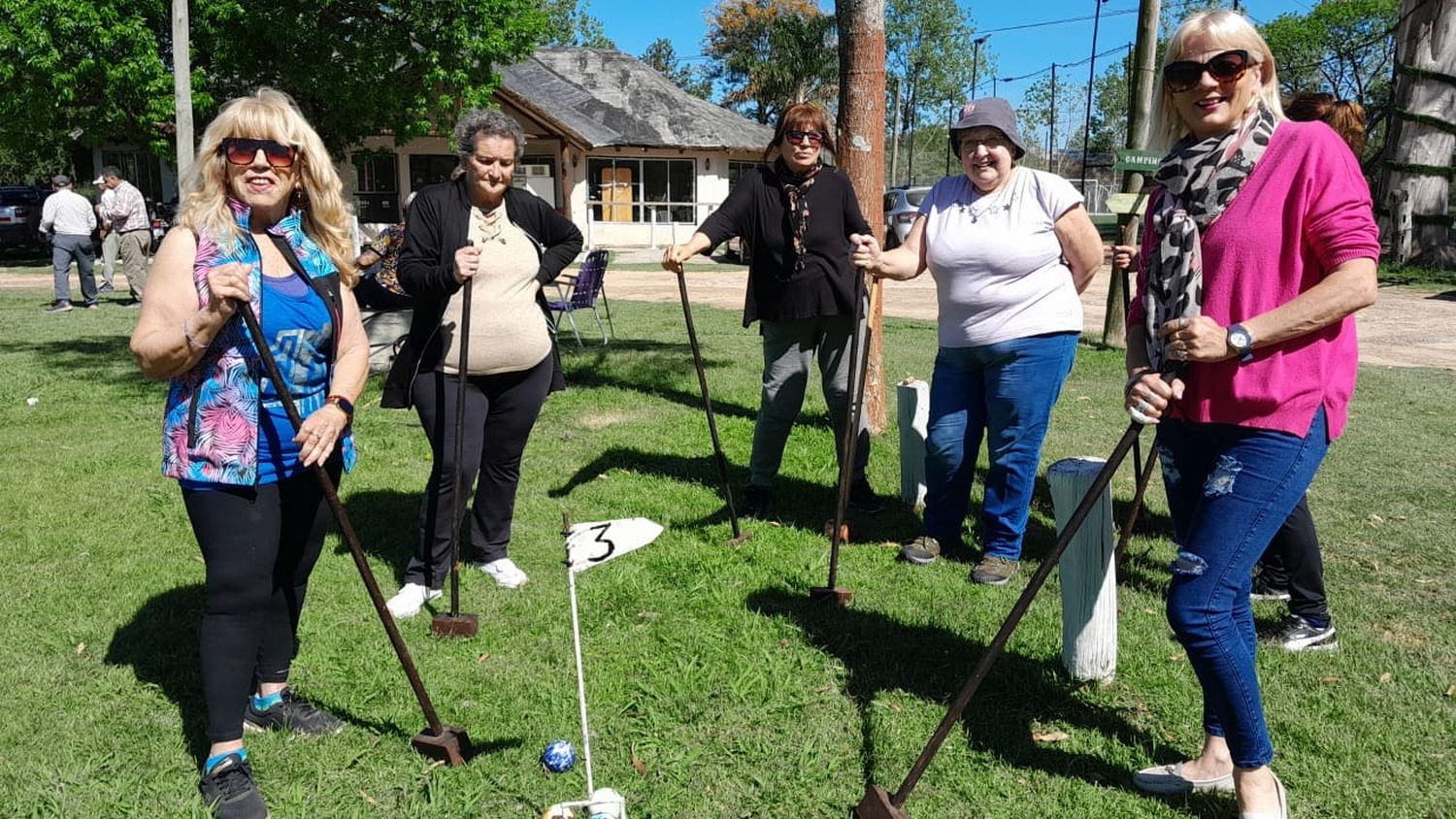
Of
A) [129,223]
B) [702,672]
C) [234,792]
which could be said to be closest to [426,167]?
[129,223]

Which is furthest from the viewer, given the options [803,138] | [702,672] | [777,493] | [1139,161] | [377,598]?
[777,493]

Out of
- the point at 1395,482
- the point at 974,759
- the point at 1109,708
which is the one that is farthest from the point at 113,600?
Result: the point at 1395,482

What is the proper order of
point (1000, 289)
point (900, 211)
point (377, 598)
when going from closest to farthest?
point (377, 598), point (1000, 289), point (900, 211)

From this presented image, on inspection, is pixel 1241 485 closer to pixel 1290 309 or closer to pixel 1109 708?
pixel 1290 309

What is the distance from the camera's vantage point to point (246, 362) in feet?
9.20

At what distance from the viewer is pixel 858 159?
6.92m

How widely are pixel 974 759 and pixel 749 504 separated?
2536 millimetres

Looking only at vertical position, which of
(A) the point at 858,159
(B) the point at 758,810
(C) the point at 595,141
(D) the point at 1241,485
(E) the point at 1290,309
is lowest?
(B) the point at 758,810

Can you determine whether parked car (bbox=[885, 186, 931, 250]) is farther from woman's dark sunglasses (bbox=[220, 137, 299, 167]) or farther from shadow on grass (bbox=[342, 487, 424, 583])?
woman's dark sunglasses (bbox=[220, 137, 299, 167])

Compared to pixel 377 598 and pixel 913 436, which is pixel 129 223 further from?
pixel 377 598

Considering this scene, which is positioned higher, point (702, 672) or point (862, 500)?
point (862, 500)

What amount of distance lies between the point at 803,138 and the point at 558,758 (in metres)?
3.11

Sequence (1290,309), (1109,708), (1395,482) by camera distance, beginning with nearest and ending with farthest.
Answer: (1290,309) → (1109,708) → (1395,482)

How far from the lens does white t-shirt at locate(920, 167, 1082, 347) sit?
165 inches
